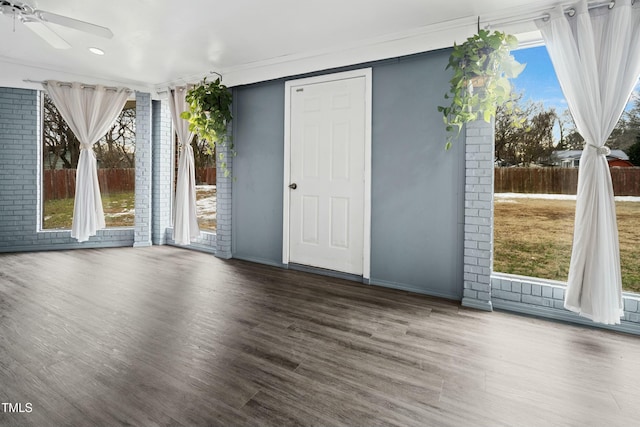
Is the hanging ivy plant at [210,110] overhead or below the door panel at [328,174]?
overhead

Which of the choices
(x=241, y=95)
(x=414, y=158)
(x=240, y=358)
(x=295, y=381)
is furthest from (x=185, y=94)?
(x=295, y=381)

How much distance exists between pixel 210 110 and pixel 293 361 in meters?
3.49

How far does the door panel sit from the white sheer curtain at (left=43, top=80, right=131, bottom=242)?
3.10 meters

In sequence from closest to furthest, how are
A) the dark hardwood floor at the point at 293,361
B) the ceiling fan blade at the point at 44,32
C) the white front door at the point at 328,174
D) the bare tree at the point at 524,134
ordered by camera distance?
the dark hardwood floor at the point at 293,361, the ceiling fan blade at the point at 44,32, the bare tree at the point at 524,134, the white front door at the point at 328,174

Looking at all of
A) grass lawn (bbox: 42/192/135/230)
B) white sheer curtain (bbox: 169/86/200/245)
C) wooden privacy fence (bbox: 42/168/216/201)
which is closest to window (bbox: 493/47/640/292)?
white sheer curtain (bbox: 169/86/200/245)

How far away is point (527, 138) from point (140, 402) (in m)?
3.49

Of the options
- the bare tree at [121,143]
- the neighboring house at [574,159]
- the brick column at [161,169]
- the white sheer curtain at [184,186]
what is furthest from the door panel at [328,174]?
the bare tree at [121,143]

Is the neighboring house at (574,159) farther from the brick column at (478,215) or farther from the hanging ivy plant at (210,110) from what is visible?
the hanging ivy plant at (210,110)

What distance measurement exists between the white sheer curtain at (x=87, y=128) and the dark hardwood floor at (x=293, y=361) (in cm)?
190

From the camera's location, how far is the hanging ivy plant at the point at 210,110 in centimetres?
448

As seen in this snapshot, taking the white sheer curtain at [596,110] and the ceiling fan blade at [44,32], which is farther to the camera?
the ceiling fan blade at [44,32]

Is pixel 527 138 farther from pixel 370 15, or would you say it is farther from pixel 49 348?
pixel 49 348

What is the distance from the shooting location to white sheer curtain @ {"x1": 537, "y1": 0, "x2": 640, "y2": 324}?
248cm

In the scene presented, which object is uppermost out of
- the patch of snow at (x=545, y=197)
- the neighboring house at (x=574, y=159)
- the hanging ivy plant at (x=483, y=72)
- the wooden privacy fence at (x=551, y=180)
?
the hanging ivy plant at (x=483, y=72)
